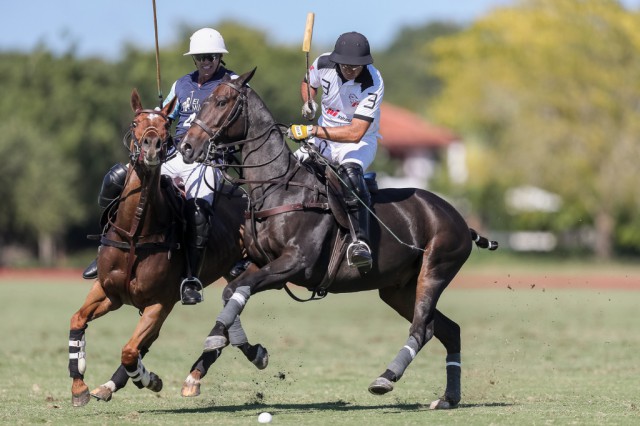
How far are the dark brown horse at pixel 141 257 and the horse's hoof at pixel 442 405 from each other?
1.63 meters

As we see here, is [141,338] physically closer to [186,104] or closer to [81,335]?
[81,335]

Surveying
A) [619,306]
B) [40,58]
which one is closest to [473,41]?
[40,58]

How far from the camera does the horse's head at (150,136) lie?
8734 mm

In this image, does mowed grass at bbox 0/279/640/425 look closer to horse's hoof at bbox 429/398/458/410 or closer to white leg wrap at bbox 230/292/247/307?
horse's hoof at bbox 429/398/458/410

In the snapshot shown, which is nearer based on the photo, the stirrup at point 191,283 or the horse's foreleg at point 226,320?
the horse's foreleg at point 226,320

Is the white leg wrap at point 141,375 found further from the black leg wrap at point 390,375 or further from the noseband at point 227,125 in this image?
the black leg wrap at point 390,375

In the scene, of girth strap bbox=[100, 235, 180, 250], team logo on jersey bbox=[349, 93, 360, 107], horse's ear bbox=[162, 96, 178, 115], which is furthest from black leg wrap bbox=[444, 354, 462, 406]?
horse's ear bbox=[162, 96, 178, 115]

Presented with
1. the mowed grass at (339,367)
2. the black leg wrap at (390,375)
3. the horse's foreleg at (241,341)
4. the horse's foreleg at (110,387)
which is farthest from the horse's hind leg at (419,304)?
the horse's foreleg at (110,387)

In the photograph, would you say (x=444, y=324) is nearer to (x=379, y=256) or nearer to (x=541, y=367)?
(x=379, y=256)

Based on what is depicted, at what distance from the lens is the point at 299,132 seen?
918 centimetres

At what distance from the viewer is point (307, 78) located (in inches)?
381

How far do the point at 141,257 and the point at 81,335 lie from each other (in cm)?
86

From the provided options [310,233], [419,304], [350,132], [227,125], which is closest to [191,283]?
[310,233]

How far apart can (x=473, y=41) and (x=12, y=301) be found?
29934 mm
